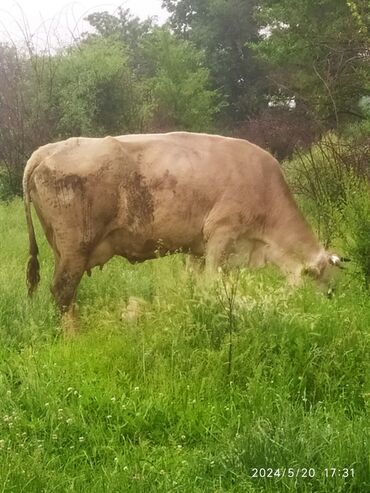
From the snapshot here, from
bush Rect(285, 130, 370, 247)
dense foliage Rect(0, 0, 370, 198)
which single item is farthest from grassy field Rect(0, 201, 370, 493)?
dense foliage Rect(0, 0, 370, 198)

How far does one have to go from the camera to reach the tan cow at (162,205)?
6477 millimetres

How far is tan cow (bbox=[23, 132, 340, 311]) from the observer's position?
6.48 metres

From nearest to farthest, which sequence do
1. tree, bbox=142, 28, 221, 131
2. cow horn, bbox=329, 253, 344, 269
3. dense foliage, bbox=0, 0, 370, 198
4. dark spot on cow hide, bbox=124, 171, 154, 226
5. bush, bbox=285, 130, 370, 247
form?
dark spot on cow hide, bbox=124, 171, 154, 226
cow horn, bbox=329, 253, 344, 269
bush, bbox=285, 130, 370, 247
dense foliage, bbox=0, 0, 370, 198
tree, bbox=142, 28, 221, 131

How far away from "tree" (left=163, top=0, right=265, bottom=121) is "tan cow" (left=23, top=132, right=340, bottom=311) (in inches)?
1074

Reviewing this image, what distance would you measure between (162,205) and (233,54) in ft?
98.6

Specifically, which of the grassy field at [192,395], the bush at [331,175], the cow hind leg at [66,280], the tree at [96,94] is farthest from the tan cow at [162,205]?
the tree at [96,94]

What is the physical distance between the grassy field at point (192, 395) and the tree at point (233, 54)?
2904 cm

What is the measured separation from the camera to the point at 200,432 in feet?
13.3

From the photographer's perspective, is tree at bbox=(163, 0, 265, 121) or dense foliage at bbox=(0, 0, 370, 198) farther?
tree at bbox=(163, 0, 265, 121)

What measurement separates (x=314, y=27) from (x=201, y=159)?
12101 mm

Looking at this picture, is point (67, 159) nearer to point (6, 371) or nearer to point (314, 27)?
point (6, 371)

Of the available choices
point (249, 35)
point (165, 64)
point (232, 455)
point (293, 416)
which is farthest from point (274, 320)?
point (249, 35)

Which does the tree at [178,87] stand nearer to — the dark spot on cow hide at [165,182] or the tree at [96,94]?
the tree at [96,94]

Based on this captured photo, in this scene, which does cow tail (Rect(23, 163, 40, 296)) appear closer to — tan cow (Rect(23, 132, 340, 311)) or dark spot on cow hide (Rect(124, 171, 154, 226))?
tan cow (Rect(23, 132, 340, 311))
